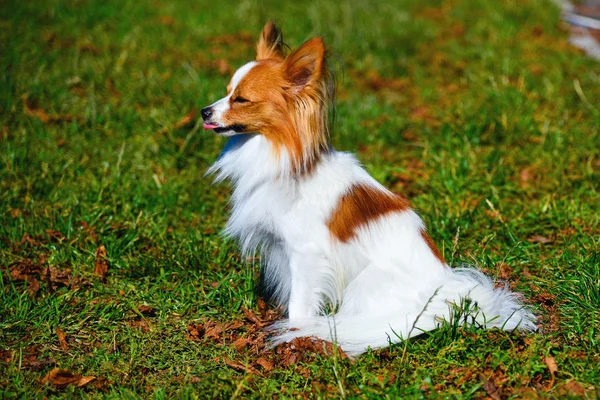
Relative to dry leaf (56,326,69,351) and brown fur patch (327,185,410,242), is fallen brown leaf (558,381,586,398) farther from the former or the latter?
dry leaf (56,326,69,351)

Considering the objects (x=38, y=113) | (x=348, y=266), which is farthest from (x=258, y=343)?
(x=38, y=113)

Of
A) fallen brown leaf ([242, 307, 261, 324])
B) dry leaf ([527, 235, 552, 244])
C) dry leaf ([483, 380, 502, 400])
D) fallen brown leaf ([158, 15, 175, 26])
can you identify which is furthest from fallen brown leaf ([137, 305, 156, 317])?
fallen brown leaf ([158, 15, 175, 26])

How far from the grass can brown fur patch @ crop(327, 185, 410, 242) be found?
0.60 m

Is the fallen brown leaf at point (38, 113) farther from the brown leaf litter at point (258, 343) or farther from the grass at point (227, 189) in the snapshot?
the brown leaf litter at point (258, 343)

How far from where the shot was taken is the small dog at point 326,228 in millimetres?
3037

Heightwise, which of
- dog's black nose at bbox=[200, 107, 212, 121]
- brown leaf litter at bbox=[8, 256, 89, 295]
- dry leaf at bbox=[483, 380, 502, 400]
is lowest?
brown leaf litter at bbox=[8, 256, 89, 295]

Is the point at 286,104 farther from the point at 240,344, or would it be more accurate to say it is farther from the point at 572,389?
the point at 572,389

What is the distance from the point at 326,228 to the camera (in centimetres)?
308

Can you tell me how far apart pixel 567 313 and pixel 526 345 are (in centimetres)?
39

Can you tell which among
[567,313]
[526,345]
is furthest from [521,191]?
[526,345]

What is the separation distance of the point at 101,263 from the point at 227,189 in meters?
1.20

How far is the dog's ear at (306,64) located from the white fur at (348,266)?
13.4 inches

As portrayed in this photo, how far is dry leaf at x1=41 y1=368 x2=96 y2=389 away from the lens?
288cm

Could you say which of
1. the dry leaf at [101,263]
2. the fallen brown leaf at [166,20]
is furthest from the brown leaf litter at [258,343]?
the fallen brown leaf at [166,20]
